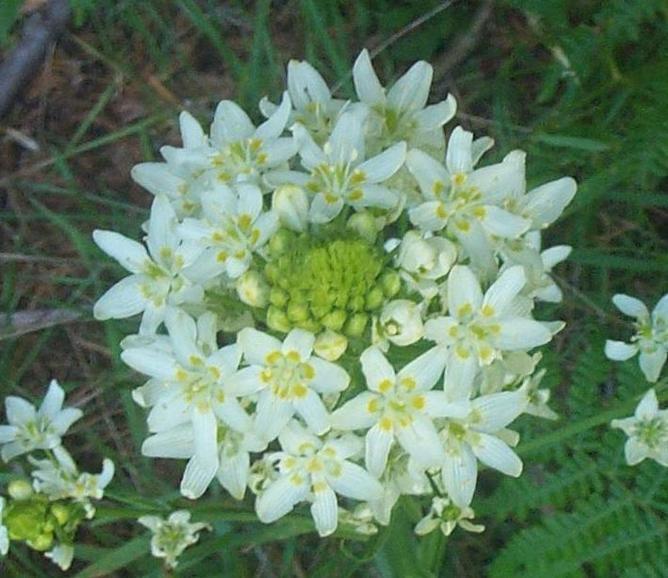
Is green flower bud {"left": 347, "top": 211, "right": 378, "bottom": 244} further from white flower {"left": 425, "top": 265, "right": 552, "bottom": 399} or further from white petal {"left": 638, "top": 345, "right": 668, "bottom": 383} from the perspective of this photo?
white petal {"left": 638, "top": 345, "right": 668, "bottom": 383}

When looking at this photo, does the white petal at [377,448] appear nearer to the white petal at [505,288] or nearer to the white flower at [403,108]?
the white petal at [505,288]

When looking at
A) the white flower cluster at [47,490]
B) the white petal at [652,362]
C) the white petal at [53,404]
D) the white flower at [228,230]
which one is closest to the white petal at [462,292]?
the white flower at [228,230]

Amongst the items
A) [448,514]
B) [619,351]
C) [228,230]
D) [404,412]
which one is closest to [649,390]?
[619,351]

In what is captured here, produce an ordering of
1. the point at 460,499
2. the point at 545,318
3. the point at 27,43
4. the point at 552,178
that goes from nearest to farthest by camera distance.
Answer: the point at 460,499 < the point at 552,178 < the point at 545,318 < the point at 27,43

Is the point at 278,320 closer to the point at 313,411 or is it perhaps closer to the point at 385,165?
the point at 313,411

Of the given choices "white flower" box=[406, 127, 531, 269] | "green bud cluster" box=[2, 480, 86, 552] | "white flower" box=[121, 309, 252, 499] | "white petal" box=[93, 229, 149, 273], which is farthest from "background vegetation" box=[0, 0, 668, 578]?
"white flower" box=[406, 127, 531, 269]

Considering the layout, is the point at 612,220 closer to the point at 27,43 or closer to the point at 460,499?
the point at 460,499

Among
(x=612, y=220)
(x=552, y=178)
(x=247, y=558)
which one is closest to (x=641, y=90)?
(x=552, y=178)
